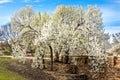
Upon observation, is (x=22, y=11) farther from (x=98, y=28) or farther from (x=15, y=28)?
(x=98, y=28)

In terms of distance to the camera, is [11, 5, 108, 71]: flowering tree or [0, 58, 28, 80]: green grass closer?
[0, 58, 28, 80]: green grass

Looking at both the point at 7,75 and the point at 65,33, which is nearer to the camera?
the point at 7,75

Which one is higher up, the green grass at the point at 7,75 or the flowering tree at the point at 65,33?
the flowering tree at the point at 65,33

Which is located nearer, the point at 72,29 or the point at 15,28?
the point at 72,29

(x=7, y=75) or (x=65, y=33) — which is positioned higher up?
(x=65, y=33)

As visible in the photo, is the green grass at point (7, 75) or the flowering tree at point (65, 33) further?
the flowering tree at point (65, 33)

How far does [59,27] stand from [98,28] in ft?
21.6

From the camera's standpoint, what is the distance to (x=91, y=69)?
4009 centimetres

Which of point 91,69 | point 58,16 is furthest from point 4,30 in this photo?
point 91,69

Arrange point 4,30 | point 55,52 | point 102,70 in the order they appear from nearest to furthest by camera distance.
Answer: point 102,70, point 55,52, point 4,30

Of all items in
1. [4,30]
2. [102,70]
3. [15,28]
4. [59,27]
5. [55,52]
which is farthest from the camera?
[4,30]

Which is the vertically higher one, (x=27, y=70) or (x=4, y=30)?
Result: (x=4, y=30)

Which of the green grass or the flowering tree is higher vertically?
the flowering tree

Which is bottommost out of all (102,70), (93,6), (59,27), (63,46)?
(102,70)
